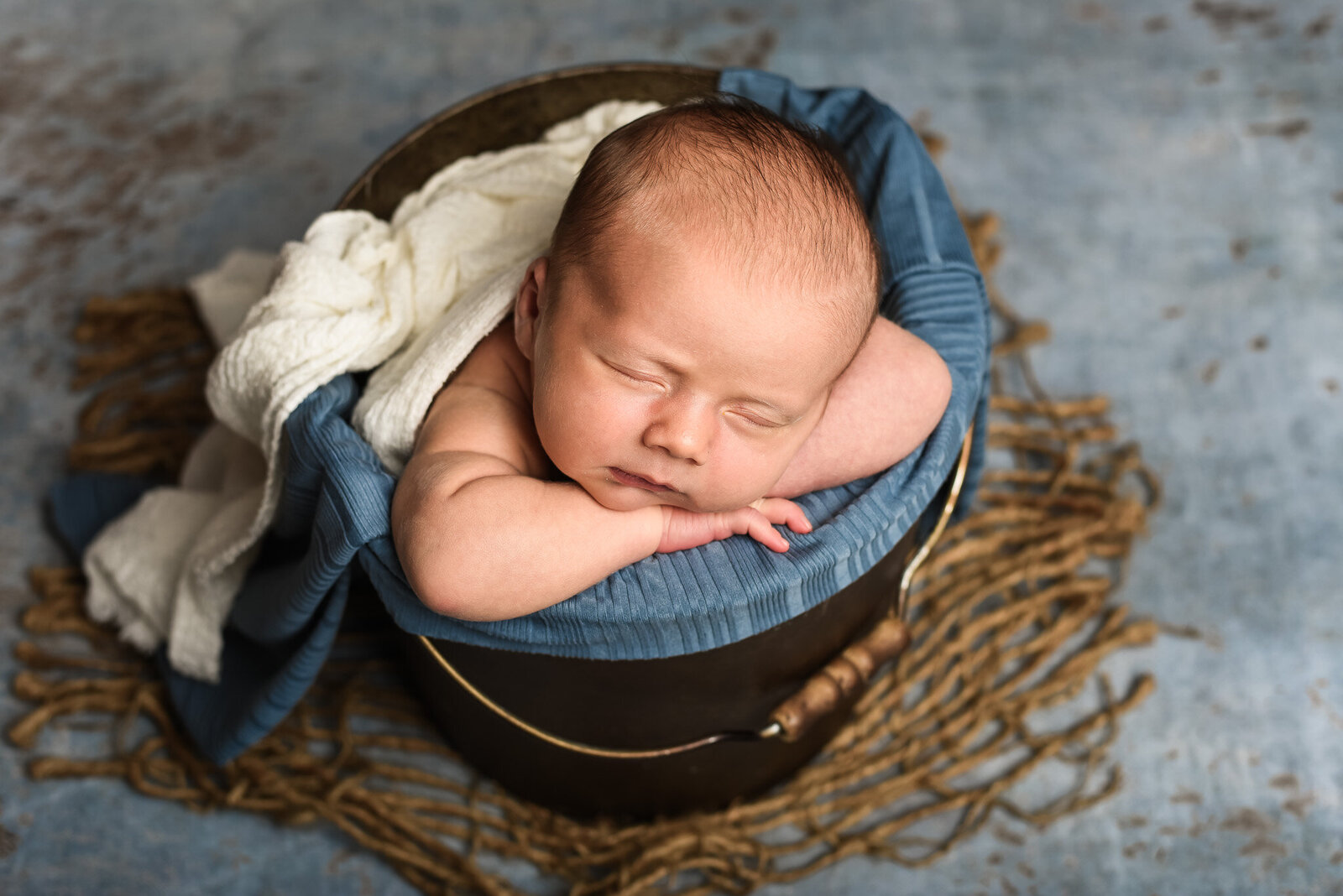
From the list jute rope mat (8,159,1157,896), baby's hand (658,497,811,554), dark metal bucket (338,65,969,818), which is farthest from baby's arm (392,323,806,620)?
jute rope mat (8,159,1157,896)

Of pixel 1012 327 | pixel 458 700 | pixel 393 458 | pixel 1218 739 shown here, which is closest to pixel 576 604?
pixel 393 458

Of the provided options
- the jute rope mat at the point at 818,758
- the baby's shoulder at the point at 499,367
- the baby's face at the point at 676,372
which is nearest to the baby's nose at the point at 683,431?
the baby's face at the point at 676,372

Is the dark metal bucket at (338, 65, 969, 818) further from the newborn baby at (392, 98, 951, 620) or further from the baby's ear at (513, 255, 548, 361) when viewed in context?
the baby's ear at (513, 255, 548, 361)

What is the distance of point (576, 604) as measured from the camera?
819 millimetres

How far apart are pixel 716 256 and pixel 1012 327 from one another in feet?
3.19

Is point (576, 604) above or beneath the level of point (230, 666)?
above

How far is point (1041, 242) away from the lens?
1.72 metres

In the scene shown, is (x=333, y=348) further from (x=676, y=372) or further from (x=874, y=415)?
(x=874, y=415)

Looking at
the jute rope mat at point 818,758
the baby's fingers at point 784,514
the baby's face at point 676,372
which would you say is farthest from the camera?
the jute rope mat at point 818,758

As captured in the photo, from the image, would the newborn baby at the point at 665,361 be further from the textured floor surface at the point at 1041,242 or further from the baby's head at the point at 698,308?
the textured floor surface at the point at 1041,242

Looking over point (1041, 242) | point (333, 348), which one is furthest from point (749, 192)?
point (1041, 242)

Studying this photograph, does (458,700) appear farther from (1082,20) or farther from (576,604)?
A: (1082,20)

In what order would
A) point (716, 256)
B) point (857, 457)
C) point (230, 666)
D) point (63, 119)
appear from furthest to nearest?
point (63, 119) < point (230, 666) < point (857, 457) < point (716, 256)

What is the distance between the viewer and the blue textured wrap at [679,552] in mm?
837
